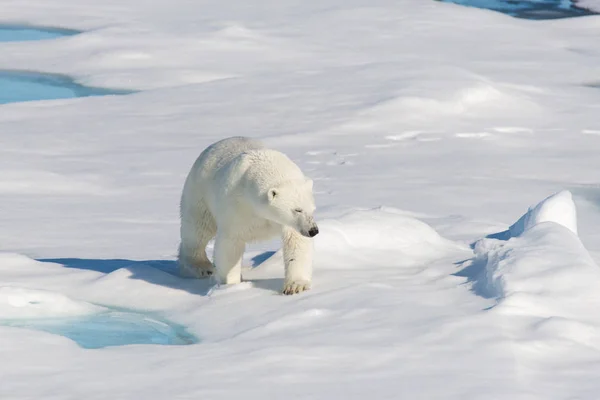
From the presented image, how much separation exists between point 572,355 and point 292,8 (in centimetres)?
1534

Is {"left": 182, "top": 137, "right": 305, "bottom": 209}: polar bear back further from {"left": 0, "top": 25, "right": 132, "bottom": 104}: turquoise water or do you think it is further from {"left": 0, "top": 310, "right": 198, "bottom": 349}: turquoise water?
{"left": 0, "top": 25, "right": 132, "bottom": 104}: turquoise water

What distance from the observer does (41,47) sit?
1490 cm

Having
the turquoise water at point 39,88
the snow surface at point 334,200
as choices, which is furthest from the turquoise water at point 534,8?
the turquoise water at point 39,88

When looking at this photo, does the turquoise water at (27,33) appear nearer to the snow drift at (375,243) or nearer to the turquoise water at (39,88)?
the turquoise water at (39,88)

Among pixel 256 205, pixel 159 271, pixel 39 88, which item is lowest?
pixel 39 88

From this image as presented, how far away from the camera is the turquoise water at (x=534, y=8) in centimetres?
1903

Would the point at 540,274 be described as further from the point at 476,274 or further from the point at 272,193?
the point at 272,193

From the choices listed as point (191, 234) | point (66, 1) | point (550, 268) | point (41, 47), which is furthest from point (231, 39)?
point (550, 268)

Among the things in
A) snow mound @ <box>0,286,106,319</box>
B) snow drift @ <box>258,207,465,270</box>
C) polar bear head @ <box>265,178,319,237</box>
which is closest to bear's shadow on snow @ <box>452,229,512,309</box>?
snow drift @ <box>258,207,465,270</box>

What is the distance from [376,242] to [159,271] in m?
1.11

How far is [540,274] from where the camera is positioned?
13.8 ft

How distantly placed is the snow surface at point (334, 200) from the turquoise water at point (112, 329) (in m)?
0.09

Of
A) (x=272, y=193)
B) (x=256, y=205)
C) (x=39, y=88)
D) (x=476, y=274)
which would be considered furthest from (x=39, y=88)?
(x=476, y=274)

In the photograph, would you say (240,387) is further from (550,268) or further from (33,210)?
(33,210)
